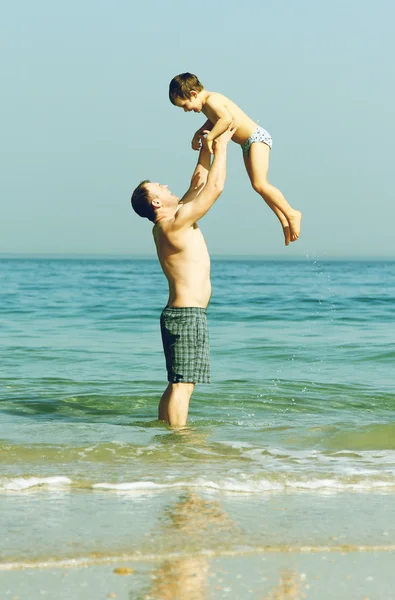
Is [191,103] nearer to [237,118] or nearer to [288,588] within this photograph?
[237,118]

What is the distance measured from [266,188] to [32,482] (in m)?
2.94

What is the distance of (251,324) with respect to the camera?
15.8 meters

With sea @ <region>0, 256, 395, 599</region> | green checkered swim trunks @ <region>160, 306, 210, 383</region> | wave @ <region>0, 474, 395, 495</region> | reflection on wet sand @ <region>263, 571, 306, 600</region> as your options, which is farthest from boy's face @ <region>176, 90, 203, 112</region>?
reflection on wet sand @ <region>263, 571, 306, 600</region>

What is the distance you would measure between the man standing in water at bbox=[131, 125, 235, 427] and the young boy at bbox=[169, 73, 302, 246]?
17 cm

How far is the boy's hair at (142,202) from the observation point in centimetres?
624

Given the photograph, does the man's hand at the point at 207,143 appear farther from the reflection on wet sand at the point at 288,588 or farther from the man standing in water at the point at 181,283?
the reflection on wet sand at the point at 288,588

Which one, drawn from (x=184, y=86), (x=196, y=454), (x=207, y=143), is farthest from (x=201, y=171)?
(x=196, y=454)

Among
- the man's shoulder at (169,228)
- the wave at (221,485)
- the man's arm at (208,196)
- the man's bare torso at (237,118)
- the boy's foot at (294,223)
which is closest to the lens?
the wave at (221,485)

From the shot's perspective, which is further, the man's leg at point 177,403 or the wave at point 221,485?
the man's leg at point 177,403

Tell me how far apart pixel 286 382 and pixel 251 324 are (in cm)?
651

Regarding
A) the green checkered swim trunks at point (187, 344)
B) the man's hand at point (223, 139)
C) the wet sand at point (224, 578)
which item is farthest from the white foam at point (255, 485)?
the man's hand at point (223, 139)

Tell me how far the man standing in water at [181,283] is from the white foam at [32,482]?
1.71 meters

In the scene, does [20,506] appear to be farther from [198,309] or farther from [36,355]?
[36,355]

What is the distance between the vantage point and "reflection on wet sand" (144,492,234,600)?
3039 mm
